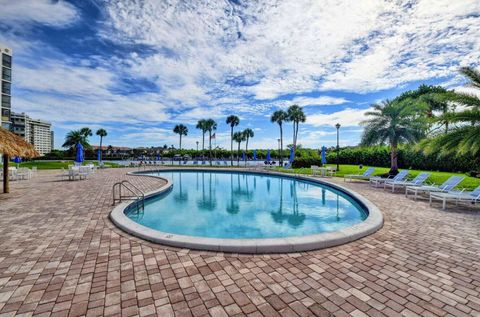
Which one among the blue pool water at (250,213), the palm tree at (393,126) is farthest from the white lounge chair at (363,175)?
the blue pool water at (250,213)

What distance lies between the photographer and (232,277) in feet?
10.3

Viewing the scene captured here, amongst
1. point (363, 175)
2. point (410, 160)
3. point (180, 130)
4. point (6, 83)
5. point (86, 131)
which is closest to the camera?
point (363, 175)

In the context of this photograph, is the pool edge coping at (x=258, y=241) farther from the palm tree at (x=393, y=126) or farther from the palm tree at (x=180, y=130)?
the palm tree at (x=180, y=130)

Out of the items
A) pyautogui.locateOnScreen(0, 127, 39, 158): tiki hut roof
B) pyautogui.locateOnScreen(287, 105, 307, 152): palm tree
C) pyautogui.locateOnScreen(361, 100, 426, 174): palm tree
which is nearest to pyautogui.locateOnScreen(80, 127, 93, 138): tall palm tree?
pyautogui.locateOnScreen(0, 127, 39, 158): tiki hut roof

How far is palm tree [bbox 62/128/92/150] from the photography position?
43.6 meters

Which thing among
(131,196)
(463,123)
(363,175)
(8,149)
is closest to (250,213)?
(131,196)

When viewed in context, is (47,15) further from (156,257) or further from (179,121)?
(179,121)

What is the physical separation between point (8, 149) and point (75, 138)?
1611 inches

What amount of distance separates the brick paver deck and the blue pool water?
2.40 metres

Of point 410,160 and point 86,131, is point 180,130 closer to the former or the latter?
point 86,131

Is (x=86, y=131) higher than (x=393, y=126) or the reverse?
higher

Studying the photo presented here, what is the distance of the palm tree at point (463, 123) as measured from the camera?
29.0 ft

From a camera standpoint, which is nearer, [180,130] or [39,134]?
[180,130]

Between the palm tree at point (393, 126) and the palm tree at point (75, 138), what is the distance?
4914cm
